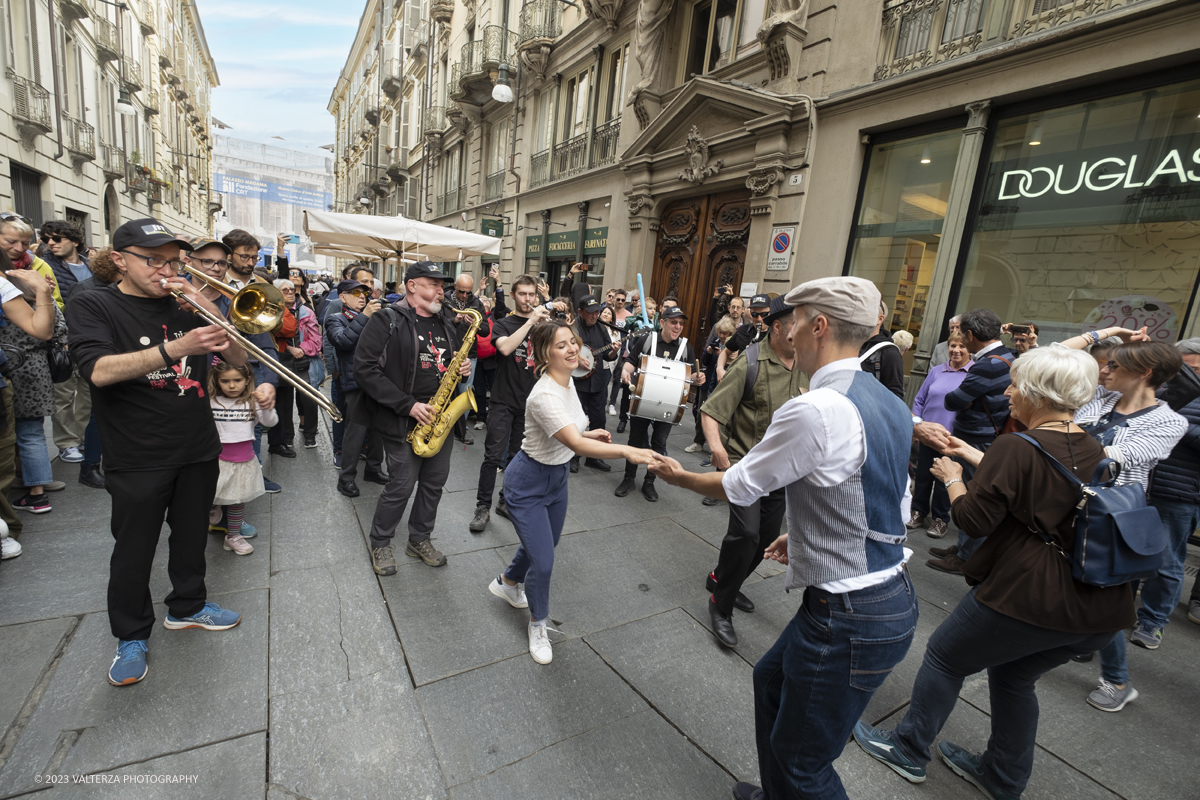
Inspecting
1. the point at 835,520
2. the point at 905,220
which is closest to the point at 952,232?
the point at 905,220

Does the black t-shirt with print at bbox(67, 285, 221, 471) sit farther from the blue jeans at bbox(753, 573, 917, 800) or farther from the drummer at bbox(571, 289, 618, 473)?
the drummer at bbox(571, 289, 618, 473)

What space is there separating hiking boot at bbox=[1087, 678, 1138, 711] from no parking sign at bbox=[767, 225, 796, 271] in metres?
6.92

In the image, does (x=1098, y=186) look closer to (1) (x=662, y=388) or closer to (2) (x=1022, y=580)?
(1) (x=662, y=388)

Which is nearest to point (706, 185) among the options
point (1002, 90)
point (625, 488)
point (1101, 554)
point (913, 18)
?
point (913, 18)

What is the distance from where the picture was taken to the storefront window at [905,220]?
285 inches

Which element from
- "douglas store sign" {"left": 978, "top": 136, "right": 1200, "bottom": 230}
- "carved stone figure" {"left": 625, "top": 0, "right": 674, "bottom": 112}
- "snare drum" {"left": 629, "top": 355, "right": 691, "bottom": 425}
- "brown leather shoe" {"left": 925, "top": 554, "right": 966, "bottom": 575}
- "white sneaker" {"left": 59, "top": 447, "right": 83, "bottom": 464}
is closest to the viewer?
"brown leather shoe" {"left": 925, "top": 554, "right": 966, "bottom": 575}

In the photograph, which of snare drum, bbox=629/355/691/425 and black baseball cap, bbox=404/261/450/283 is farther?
snare drum, bbox=629/355/691/425

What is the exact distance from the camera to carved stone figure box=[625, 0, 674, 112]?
36.5ft

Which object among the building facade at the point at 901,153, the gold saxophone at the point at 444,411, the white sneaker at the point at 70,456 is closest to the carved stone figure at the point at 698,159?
the building facade at the point at 901,153

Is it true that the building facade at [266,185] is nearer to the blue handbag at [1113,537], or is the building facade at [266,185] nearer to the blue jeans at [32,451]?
the blue jeans at [32,451]

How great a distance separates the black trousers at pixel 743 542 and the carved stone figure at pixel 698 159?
8390 mm

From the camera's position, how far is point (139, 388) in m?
2.41

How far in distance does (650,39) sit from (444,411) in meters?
11.2

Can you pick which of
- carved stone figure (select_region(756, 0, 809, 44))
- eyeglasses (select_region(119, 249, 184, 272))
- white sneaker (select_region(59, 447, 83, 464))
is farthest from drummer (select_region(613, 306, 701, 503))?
carved stone figure (select_region(756, 0, 809, 44))
